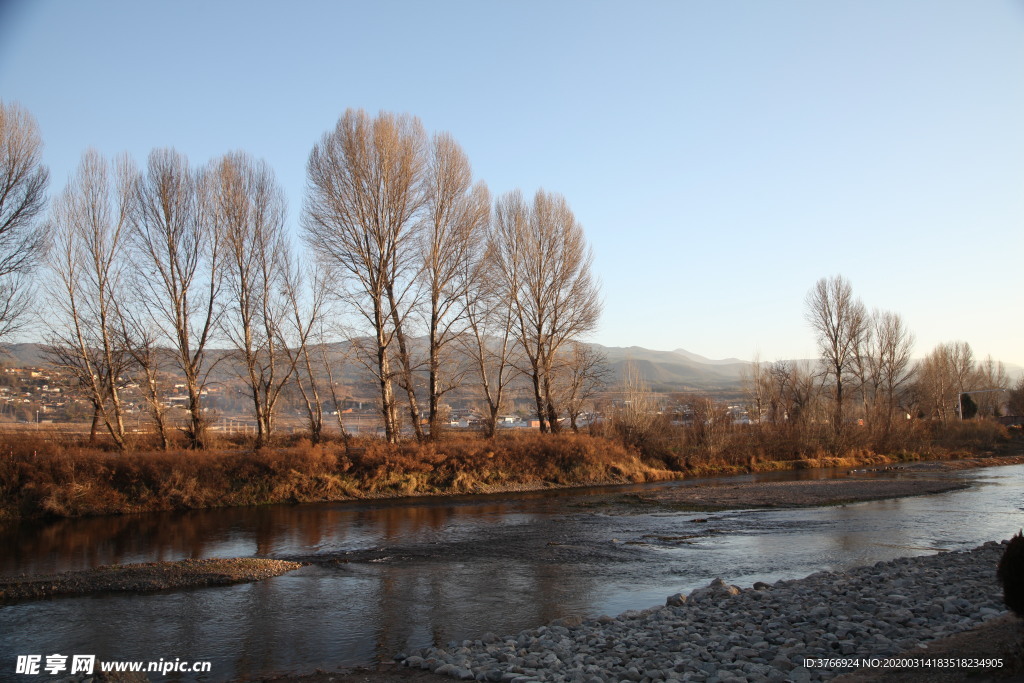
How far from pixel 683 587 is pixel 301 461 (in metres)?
22.1

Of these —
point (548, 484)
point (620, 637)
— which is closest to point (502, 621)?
point (620, 637)

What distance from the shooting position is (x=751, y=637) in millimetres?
9219

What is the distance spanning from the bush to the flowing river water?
6495 mm

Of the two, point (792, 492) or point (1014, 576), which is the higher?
point (1014, 576)

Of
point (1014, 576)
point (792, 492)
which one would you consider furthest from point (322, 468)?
point (1014, 576)

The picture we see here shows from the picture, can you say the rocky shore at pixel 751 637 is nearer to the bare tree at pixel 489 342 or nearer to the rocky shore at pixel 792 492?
the rocky shore at pixel 792 492

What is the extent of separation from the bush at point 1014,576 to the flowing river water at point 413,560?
6495 mm

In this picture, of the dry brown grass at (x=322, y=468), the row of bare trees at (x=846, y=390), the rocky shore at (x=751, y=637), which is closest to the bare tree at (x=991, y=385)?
the row of bare trees at (x=846, y=390)

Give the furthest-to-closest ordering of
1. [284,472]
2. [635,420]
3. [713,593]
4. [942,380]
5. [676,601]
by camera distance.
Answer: [942,380] → [635,420] → [284,472] → [713,593] → [676,601]

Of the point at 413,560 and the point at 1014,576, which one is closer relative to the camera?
the point at 1014,576

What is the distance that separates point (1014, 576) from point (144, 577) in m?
15.6

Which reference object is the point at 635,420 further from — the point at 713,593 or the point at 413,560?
the point at 713,593

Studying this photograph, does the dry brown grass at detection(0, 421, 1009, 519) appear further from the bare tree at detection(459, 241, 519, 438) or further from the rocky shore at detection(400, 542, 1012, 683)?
the rocky shore at detection(400, 542, 1012, 683)

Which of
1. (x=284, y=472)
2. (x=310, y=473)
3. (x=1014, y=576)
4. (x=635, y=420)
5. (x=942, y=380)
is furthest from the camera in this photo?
(x=942, y=380)
